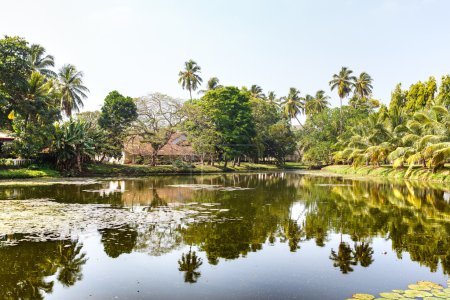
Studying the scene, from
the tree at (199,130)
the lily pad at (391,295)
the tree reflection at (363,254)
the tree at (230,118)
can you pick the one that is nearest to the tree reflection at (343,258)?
the tree reflection at (363,254)

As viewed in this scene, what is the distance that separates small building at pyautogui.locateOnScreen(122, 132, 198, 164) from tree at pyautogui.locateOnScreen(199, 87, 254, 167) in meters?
4.92

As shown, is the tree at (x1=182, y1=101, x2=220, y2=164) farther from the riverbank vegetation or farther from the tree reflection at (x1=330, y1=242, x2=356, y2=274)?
the tree reflection at (x1=330, y1=242, x2=356, y2=274)

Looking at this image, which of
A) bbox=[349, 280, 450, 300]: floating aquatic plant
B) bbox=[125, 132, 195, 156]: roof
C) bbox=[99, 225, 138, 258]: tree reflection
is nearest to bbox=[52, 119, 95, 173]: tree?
bbox=[125, 132, 195, 156]: roof

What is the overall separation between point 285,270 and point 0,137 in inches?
1285

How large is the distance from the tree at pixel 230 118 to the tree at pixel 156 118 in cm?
591

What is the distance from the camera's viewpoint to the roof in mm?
48062

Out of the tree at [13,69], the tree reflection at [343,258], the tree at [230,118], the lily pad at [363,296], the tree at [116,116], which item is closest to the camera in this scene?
the lily pad at [363,296]

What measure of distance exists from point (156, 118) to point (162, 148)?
708cm

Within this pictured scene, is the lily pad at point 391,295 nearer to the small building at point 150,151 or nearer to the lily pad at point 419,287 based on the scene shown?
the lily pad at point 419,287

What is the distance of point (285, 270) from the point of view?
294 inches

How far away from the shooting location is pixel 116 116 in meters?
46.8

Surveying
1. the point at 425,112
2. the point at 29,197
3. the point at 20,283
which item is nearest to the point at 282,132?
the point at 425,112

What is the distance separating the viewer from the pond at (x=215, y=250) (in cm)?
649

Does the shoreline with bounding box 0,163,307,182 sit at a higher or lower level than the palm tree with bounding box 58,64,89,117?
lower
